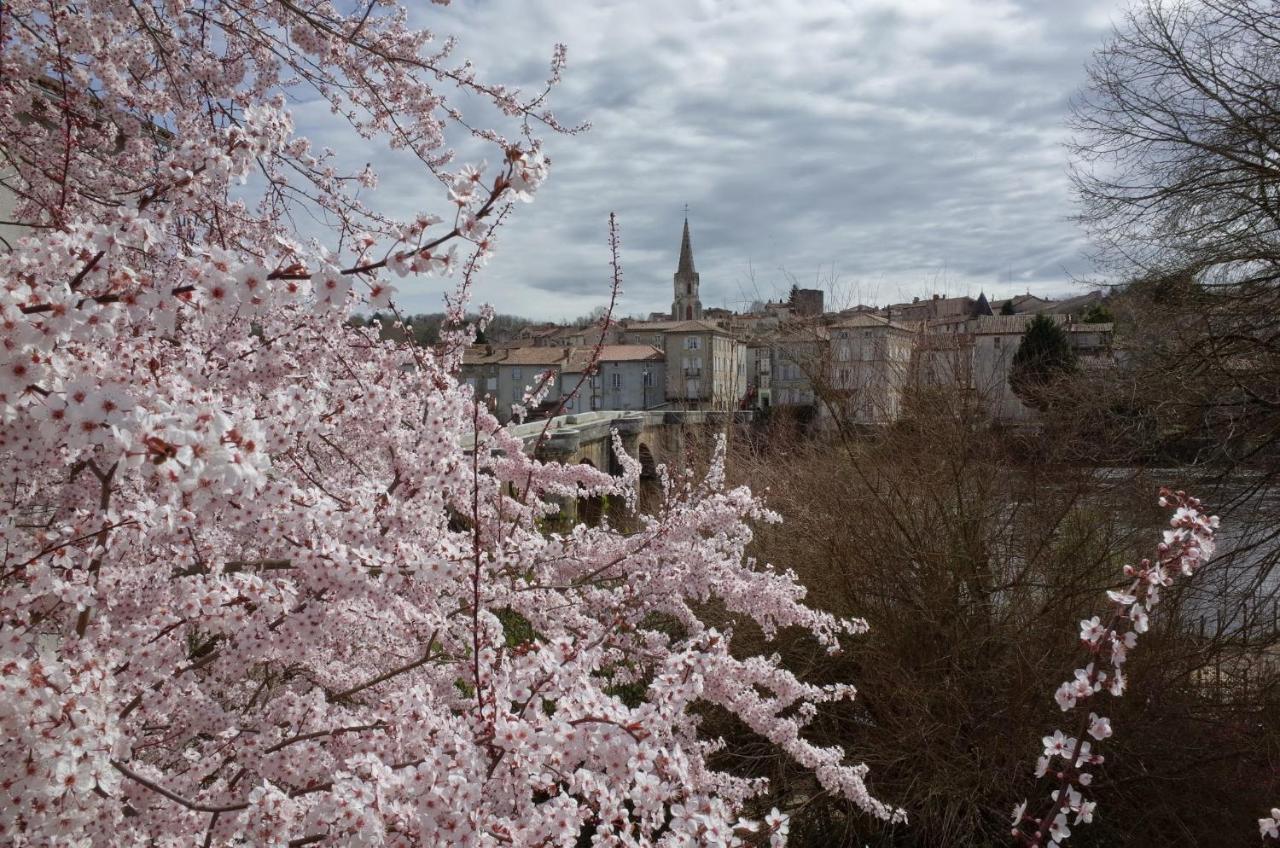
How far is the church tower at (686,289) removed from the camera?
83.4m

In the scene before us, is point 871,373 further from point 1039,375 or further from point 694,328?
point 694,328

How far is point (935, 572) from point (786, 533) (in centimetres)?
218

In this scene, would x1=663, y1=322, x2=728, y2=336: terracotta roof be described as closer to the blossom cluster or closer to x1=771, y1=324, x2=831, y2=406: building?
x1=771, y1=324, x2=831, y2=406: building

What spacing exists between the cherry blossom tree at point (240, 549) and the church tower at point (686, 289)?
80300mm

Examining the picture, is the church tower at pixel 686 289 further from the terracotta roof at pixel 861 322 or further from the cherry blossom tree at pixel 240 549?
the cherry blossom tree at pixel 240 549

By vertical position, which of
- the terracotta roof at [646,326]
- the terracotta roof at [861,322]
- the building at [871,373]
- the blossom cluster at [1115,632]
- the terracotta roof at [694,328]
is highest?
the terracotta roof at [646,326]

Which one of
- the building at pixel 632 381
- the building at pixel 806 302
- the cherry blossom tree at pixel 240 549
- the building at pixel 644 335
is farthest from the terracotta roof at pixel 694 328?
the cherry blossom tree at pixel 240 549

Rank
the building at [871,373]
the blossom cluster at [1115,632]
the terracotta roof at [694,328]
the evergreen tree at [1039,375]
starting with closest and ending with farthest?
the blossom cluster at [1115,632] → the building at [871,373] → the evergreen tree at [1039,375] → the terracotta roof at [694,328]

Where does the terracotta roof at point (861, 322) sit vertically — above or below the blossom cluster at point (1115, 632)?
above

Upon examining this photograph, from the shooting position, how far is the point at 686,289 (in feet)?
280

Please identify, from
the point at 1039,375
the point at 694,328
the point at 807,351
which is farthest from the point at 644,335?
the point at 807,351

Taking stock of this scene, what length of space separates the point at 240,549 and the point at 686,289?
83.6m

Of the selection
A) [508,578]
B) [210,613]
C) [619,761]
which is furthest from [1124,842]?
[210,613]

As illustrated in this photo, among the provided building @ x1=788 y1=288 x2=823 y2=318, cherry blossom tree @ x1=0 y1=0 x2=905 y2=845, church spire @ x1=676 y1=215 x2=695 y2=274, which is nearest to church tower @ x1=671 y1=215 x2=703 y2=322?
church spire @ x1=676 y1=215 x2=695 y2=274
